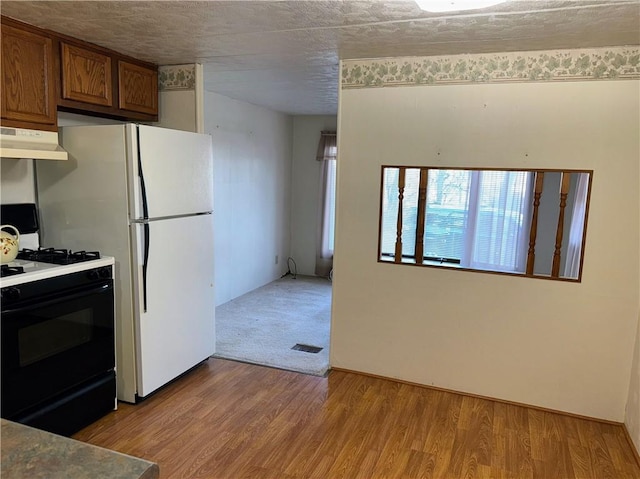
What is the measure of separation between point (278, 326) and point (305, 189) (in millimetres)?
2597

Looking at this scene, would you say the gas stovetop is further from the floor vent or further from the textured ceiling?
the floor vent

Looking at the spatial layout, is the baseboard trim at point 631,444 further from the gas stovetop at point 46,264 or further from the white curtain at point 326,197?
the white curtain at point 326,197

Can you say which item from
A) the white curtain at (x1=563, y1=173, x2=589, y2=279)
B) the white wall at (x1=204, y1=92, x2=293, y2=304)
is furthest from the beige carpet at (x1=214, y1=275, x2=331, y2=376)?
the white curtain at (x1=563, y1=173, x2=589, y2=279)

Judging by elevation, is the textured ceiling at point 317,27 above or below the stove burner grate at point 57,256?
above

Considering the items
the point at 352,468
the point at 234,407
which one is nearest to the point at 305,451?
the point at 352,468

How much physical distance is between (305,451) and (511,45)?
258cm

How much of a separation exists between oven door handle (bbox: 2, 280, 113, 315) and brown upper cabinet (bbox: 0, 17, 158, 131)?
0.94m

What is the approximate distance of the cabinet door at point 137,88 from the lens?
10.0 ft

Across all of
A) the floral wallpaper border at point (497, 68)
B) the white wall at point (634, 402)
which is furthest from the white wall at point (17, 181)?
the white wall at point (634, 402)

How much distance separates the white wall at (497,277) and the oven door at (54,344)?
159 centimetres

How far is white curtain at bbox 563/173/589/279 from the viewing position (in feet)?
9.05

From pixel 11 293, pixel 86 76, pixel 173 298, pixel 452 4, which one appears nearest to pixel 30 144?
pixel 86 76

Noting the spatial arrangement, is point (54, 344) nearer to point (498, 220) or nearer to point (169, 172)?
point (169, 172)

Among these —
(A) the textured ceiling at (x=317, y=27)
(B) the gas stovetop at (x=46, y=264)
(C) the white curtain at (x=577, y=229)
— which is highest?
(A) the textured ceiling at (x=317, y=27)
